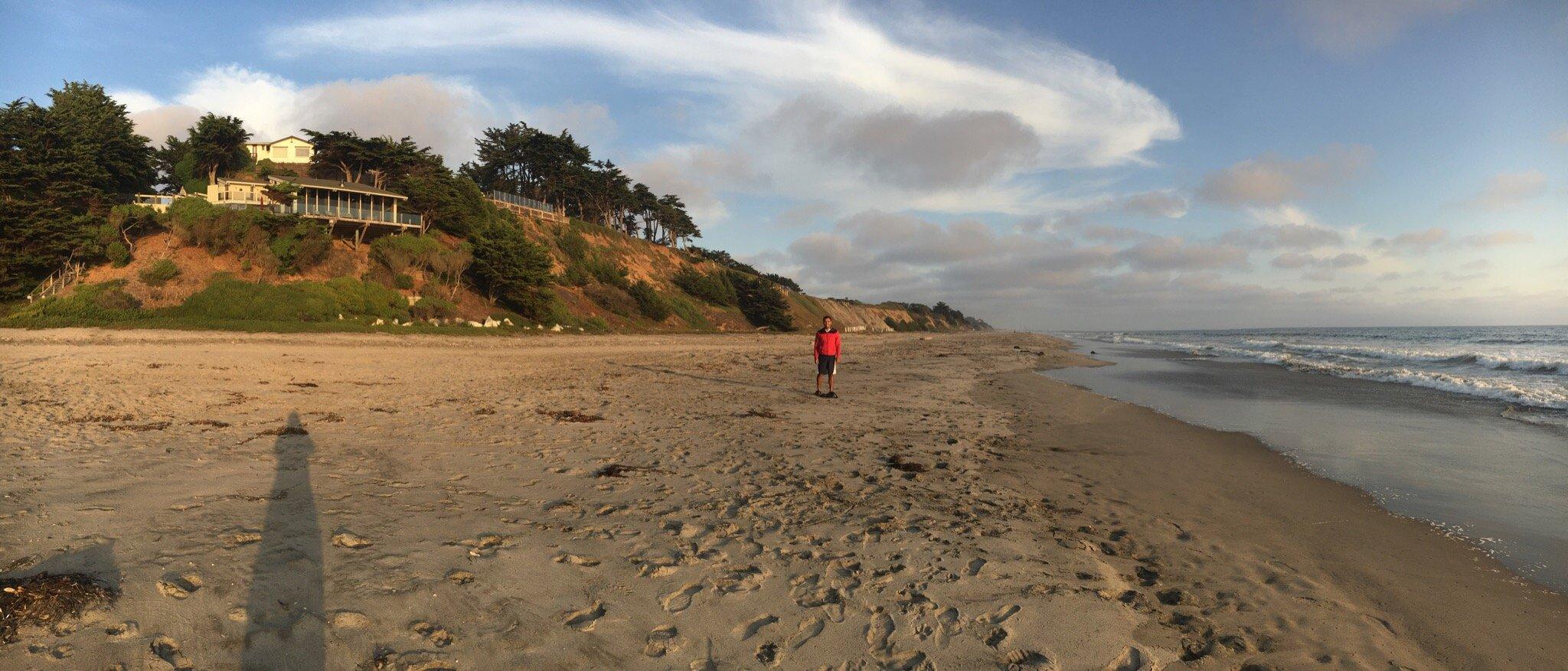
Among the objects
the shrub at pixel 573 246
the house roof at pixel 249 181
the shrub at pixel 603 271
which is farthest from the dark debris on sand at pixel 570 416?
the shrub at pixel 573 246

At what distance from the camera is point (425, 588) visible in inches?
142

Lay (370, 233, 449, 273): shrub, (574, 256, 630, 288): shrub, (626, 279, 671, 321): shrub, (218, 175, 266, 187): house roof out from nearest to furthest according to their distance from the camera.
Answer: (370, 233, 449, 273): shrub, (218, 175, 266, 187): house roof, (626, 279, 671, 321): shrub, (574, 256, 630, 288): shrub

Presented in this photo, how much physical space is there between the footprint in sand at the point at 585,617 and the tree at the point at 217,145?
214 ft

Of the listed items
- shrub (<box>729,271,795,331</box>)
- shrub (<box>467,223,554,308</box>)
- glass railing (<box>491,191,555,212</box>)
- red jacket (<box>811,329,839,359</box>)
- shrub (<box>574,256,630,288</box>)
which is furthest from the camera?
shrub (<box>729,271,795,331</box>)

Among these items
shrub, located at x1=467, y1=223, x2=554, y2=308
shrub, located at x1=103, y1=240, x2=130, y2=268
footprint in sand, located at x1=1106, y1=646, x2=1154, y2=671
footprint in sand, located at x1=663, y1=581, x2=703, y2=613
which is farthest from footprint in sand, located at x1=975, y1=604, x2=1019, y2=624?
shrub, located at x1=103, y1=240, x2=130, y2=268

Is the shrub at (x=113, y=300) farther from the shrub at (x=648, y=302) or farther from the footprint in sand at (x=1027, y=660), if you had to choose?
the footprint in sand at (x=1027, y=660)

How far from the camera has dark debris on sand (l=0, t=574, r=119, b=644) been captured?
285 cm

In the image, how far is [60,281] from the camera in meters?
28.6

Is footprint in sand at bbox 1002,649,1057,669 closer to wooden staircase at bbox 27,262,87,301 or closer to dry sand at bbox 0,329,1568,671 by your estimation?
dry sand at bbox 0,329,1568,671

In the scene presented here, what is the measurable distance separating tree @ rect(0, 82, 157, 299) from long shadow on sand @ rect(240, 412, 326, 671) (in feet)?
121

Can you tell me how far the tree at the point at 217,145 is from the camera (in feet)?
161

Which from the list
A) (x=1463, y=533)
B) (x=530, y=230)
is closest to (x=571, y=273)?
(x=530, y=230)

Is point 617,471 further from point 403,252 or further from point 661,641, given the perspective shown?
point 403,252

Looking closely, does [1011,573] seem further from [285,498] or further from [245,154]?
[245,154]
